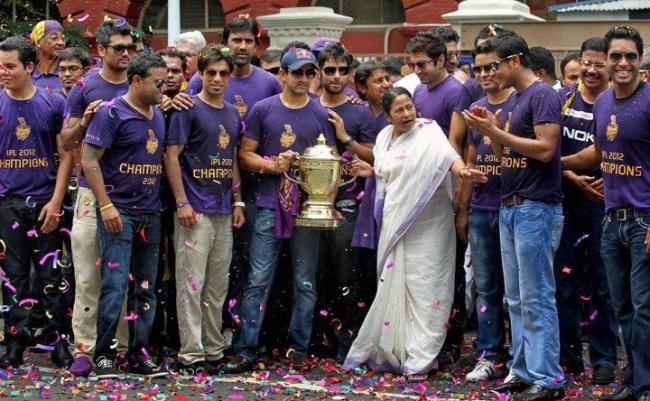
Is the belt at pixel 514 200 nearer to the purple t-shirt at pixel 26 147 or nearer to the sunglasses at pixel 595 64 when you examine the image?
the sunglasses at pixel 595 64

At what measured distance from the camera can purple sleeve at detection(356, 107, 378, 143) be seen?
10148mm

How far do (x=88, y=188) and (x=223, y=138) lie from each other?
0.97 m

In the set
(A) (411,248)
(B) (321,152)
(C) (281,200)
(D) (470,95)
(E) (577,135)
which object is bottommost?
(A) (411,248)

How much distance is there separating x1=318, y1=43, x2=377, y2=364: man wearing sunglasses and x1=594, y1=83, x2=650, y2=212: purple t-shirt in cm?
200

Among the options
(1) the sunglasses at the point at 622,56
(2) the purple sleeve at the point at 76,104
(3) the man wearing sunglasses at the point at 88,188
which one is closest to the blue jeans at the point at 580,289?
(1) the sunglasses at the point at 622,56

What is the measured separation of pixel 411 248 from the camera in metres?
9.67

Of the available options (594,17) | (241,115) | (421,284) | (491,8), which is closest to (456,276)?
(421,284)

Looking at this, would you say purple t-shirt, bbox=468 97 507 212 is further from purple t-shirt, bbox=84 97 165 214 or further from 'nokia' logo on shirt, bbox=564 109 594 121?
purple t-shirt, bbox=84 97 165 214

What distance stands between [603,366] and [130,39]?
150 inches

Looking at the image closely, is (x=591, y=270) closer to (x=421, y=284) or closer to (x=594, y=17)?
(x=421, y=284)

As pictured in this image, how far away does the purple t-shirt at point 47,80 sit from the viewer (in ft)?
36.2

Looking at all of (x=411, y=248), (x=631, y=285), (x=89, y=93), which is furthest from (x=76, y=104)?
(x=631, y=285)

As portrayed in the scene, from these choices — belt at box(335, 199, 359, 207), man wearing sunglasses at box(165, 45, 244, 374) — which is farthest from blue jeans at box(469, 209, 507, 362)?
man wearing sunglasses at box(165, 45, 244, 374)

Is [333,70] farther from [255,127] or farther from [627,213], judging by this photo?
[627,213]
